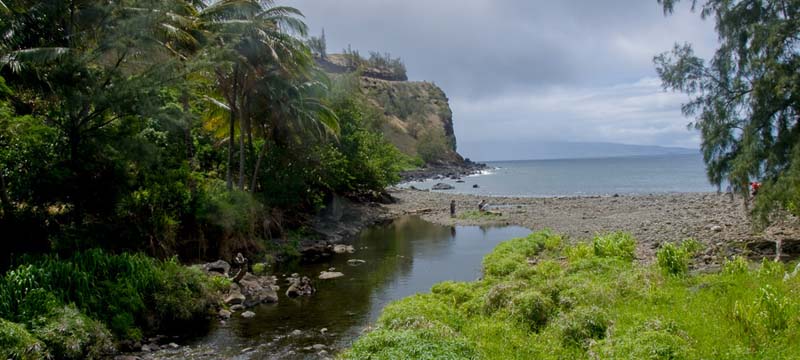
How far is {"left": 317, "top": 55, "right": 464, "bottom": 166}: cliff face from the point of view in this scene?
132 m

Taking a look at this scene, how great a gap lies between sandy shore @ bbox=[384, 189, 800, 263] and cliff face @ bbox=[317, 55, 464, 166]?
227 ft

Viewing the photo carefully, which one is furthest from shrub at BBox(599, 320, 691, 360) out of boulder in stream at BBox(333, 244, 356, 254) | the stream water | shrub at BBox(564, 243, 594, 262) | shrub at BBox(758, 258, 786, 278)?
boulder in stream at BBox(333, 244, 356, 254)

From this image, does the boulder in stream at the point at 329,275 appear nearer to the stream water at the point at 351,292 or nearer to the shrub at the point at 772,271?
the stream water at the point at 351,292

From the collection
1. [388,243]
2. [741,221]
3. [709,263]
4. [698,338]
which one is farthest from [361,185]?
[698,338]

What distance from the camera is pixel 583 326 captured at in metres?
9.55

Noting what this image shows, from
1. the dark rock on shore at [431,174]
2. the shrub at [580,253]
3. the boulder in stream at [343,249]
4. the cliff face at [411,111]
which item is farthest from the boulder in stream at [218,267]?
the cliff face at [411,111]

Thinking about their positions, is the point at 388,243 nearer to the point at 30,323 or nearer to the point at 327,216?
the point at 327,216

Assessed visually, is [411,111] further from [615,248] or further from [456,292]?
[456,292]

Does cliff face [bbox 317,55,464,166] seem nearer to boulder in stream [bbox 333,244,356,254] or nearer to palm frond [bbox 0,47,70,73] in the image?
boulder in stream [bbox 333,244,356,254]

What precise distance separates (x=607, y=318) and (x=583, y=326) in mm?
558

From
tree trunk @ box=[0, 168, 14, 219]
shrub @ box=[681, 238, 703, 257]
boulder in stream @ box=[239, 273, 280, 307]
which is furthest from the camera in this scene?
shrub @ box=[681, 238, 703, 257]

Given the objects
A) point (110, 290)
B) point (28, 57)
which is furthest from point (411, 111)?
point (110, 290)

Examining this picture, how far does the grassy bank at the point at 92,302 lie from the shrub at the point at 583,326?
10071 millimetres

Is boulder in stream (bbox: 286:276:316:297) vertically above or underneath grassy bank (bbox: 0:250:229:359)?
underneath
